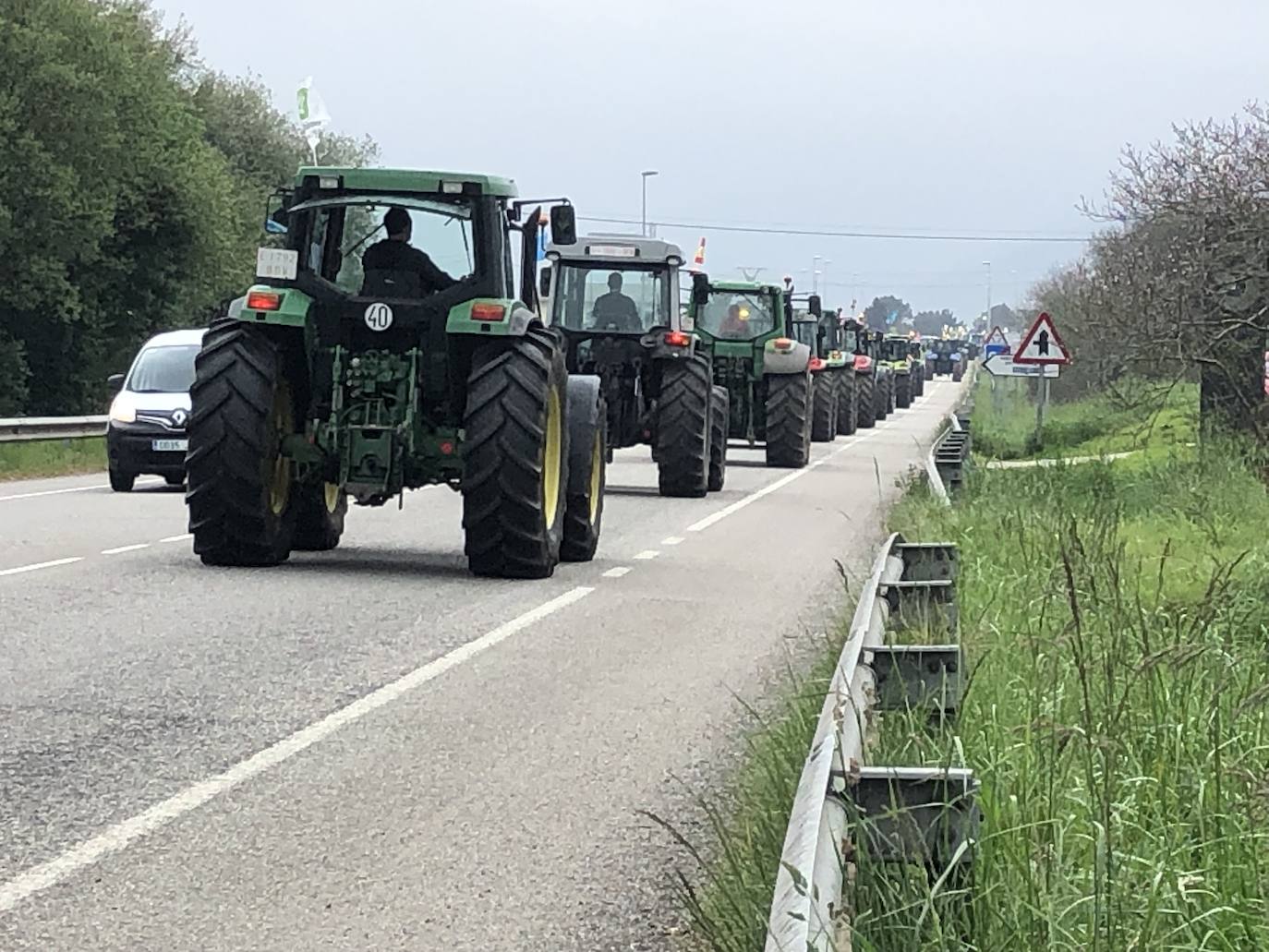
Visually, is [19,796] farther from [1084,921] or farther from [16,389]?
[16,389]

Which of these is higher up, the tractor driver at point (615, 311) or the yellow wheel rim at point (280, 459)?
the tractor driver at point (615, 311)

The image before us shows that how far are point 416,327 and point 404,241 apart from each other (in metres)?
0.63

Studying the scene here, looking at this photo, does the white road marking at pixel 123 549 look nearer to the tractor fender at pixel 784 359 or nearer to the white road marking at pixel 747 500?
the white road marking at pixel 747 500

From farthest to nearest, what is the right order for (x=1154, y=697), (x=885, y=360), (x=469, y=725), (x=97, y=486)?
(x=885, y=360) < (x=97, y=486) < (x=469, y=725) < (x=1154, y=697)

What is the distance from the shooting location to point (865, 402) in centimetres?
5372

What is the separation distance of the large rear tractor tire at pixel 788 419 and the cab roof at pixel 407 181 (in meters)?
17.2

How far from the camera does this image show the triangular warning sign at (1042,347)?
32.3 metres

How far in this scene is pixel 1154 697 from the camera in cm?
641

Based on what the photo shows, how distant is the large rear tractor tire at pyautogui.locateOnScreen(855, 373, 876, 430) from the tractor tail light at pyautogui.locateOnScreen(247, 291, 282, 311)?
36.5 metres

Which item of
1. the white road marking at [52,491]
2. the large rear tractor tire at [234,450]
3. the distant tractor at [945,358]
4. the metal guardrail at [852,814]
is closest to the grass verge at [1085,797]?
the metal guardrail at [852,814]

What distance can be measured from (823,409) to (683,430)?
1890 cm

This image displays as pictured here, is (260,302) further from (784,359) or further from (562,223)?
(784,359)

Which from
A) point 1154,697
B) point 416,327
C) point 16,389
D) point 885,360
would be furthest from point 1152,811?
point 885,360

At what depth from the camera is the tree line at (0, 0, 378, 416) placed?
44375 mm
